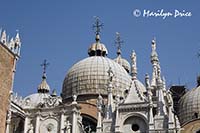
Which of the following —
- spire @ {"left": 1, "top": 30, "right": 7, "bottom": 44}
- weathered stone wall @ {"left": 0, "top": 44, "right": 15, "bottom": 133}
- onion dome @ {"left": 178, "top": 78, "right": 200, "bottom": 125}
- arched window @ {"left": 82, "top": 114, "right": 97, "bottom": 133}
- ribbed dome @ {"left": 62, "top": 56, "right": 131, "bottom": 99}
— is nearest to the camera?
weathered stone wall @ {"left": 0, "top": 44, "right": 15, "bottom": 133}

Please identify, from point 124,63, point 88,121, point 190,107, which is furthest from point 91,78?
point 124,63

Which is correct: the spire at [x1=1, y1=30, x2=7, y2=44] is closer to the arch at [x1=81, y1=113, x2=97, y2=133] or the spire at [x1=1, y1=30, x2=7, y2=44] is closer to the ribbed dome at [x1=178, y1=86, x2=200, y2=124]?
the arch at [x1=81, y1=113, x2=97, y2=133]

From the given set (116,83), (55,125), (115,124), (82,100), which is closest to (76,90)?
(82,100)

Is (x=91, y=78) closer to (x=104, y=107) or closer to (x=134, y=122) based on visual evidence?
(x=104, y=107)

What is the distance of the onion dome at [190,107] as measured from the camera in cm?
3448

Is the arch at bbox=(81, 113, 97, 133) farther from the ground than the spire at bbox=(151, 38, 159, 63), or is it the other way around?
the spire at bbox=(151, 38, 159, 63)

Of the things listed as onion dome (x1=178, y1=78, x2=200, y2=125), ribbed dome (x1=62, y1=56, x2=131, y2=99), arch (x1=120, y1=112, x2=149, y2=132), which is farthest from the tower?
onion dome (x1=178, y1=78, x2=200, y2=125)

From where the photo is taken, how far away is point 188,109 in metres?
35.0

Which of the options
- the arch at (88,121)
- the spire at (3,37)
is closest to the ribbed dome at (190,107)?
the arch at (88,121)

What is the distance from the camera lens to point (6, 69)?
2516cm

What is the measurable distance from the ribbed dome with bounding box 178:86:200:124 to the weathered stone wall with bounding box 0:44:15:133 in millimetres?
15337

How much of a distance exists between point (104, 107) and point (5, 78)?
21.7 feet

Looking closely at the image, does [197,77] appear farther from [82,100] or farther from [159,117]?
[159,117]

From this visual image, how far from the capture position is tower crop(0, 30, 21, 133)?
957 inches
